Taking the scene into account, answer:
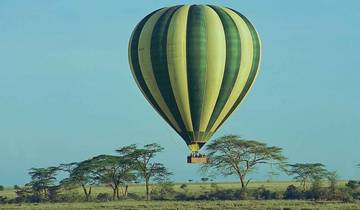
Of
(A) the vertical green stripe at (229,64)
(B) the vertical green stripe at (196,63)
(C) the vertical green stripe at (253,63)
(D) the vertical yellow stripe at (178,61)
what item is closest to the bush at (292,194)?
(C) the vertical green stripe at (253,63)

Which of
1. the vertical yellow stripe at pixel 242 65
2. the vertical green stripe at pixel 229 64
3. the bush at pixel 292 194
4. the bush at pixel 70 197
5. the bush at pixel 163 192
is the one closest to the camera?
the vertical green stripe at pixel 229 64

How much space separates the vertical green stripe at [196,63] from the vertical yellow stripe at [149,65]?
6.59ft

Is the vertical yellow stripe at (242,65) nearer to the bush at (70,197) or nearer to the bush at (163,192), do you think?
the bush at (163,192)

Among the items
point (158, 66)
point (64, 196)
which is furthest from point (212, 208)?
point (64, 196)

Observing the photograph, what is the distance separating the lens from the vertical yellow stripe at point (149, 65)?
5412 cm

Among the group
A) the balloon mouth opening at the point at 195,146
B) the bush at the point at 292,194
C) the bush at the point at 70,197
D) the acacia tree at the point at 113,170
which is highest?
the acacia tree at the point at 113,170

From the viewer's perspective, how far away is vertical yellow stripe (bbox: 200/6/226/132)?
53.5 meters

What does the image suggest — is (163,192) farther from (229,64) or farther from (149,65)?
(229,64)

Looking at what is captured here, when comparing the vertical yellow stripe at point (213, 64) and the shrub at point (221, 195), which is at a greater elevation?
the vertical yellow stripe at point (213, 64)

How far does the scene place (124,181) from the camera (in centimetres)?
10350

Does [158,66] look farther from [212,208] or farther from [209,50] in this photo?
[212,208]

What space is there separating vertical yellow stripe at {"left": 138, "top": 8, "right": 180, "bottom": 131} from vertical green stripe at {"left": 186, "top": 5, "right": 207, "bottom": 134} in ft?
6.59

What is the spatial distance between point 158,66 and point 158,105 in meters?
3.00

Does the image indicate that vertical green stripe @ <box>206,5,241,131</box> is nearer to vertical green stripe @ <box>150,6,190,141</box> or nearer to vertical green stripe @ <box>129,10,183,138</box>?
vertical green stripe @ <box>150,6,190,141</box>
